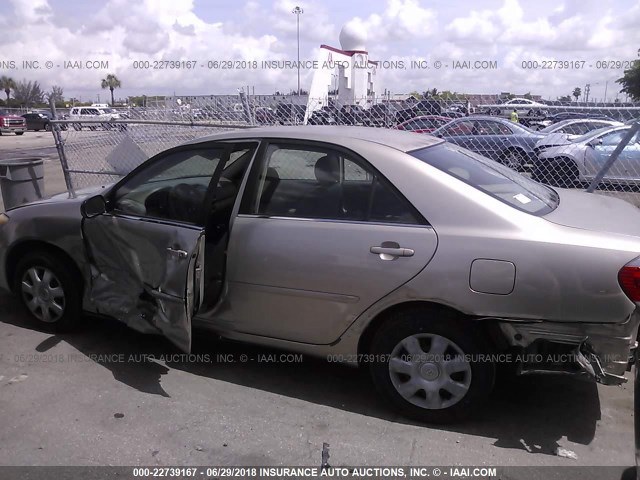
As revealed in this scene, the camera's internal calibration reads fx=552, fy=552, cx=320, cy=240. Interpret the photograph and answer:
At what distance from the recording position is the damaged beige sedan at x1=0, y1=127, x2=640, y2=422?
2822 millimetres

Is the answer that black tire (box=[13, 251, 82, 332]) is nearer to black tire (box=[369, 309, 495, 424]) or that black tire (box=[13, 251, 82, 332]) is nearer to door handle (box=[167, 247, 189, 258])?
door handle (box=[167, 247, 189, 258])

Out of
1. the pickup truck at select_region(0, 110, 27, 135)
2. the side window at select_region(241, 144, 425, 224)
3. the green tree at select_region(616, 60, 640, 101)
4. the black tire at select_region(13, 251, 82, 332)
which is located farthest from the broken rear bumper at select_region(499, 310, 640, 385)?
the green tree at select_region(616, 60, 640, 101)

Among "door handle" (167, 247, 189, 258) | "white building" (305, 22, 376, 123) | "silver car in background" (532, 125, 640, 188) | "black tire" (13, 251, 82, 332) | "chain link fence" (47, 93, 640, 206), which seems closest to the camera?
"door handle" (167, 247, 189, 258)

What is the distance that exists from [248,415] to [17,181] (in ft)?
18.2

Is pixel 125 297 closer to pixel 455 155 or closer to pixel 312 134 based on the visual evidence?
pixel 312 134

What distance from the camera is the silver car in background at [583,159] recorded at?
9.14 meters

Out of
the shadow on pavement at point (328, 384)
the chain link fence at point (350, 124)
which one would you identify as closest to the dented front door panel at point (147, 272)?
the shadow on pavement at point (328, 384)

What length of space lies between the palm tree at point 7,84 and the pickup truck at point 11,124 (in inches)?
1469

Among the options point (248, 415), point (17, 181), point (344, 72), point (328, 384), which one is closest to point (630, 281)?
point (328, 384)

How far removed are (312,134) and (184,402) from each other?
1.86m

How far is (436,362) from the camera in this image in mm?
3070

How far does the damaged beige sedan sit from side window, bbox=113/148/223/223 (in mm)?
12

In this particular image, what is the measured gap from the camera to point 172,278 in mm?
3457

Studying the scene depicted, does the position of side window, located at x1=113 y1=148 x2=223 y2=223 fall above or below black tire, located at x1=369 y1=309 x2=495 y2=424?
above
